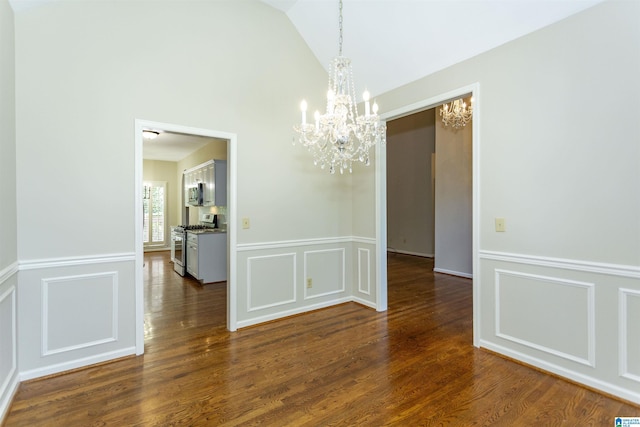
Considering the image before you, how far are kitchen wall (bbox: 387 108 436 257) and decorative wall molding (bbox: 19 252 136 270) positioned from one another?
6904mm

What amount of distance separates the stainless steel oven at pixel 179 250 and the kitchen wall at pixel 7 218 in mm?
3802

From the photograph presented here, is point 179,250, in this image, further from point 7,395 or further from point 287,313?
point 7,395

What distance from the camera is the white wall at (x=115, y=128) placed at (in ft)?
7.86

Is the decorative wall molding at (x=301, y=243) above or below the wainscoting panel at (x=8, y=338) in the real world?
above

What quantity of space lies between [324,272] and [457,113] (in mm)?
3776

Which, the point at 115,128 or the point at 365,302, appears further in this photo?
the point at 365,302

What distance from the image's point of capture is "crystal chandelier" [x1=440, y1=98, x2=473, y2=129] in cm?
548

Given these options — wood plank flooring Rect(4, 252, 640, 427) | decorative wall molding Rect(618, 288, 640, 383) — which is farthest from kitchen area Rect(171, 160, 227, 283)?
decorative wall molding Rect(618, 288, 640, 383)

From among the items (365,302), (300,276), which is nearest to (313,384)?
(300,276)

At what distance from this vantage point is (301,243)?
153 inches

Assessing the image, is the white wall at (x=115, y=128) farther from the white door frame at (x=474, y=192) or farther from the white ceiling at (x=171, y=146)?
the white ceiling at (x=171, y=146)

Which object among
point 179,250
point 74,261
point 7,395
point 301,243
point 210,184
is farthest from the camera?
point 179,250

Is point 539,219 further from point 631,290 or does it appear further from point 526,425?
point 526,425

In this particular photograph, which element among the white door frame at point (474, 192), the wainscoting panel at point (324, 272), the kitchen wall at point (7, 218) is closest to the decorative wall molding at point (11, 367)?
the kitchen wall at point (7, 218)
